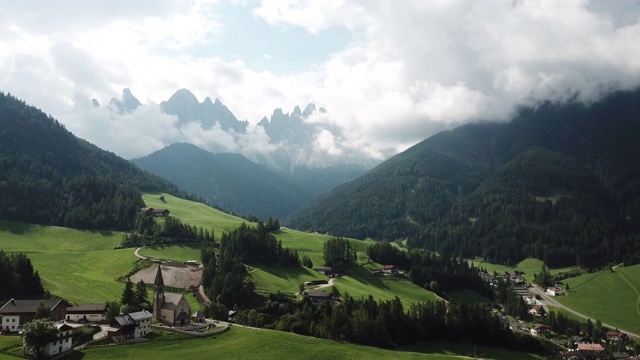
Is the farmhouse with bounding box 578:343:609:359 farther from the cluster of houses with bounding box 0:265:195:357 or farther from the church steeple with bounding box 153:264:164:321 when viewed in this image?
the church steeple with bounding box 153:264:164:321

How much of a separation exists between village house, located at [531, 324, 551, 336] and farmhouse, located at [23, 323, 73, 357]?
439 ft

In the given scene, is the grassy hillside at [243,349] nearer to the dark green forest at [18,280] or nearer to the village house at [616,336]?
the dark green forest at [18,280]

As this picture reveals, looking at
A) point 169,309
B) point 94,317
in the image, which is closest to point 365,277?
point 169,309

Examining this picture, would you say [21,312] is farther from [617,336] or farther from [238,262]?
[617,336]

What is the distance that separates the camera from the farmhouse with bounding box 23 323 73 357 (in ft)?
230

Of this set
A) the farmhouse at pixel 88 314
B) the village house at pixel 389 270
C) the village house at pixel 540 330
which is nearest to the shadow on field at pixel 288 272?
the village house at pixel 389 270

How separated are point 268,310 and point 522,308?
10968 cm

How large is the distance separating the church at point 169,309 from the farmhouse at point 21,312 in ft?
53.2

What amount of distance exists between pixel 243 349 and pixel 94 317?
2879 centimetres

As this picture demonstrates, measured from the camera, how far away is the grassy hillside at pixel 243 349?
75.6 meters

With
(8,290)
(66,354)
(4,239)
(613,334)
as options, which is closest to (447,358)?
(66,354)

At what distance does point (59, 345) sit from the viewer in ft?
238

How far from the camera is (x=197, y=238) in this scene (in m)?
195

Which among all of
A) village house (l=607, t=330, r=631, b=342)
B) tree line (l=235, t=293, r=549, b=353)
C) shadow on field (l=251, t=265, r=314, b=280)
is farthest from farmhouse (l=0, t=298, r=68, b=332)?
village house (l=607, t=330, r=631, b=342)
